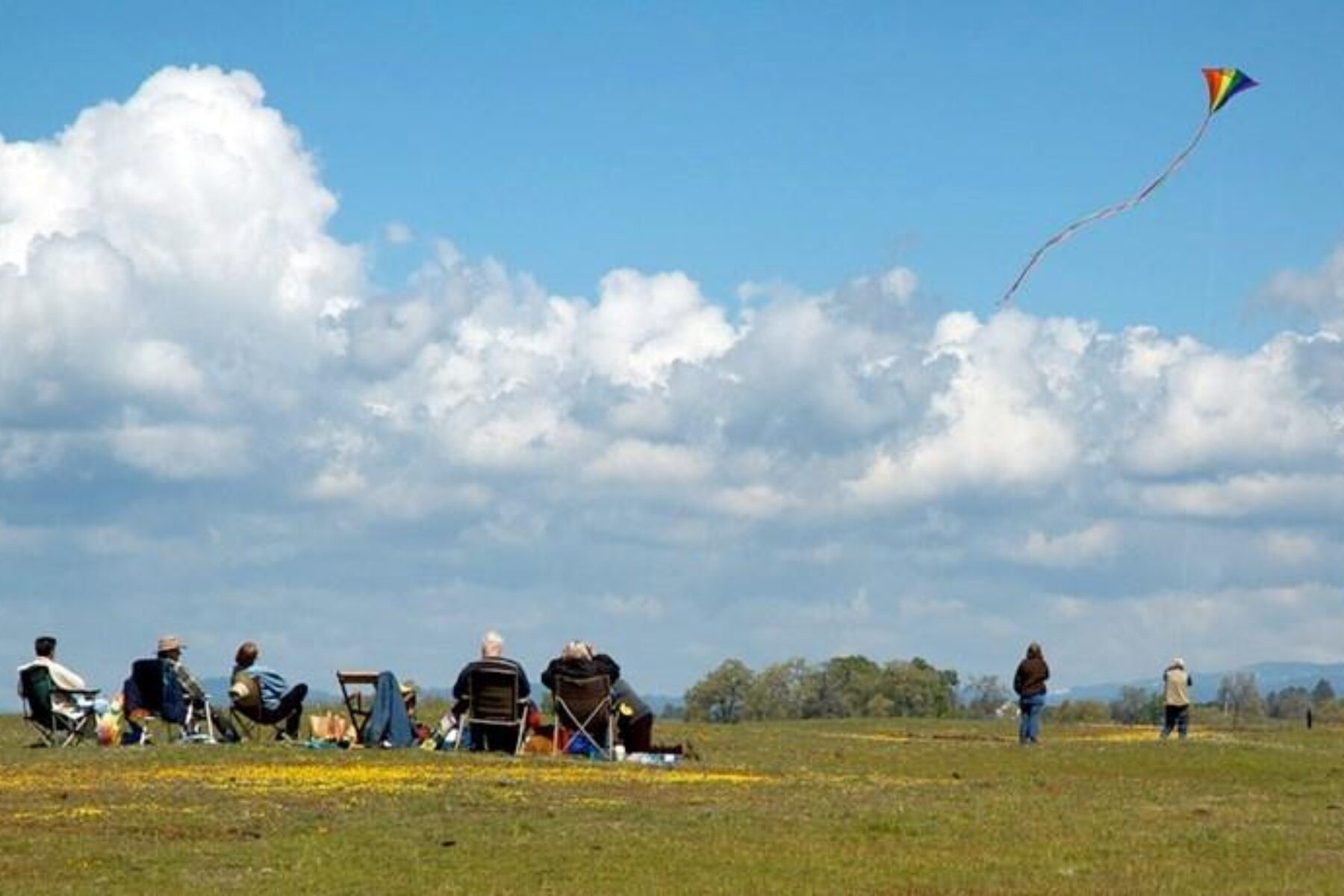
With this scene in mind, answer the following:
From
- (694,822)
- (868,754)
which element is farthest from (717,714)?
(694,822)

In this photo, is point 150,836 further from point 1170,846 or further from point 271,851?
point 1170,846

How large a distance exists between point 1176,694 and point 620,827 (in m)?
25.6

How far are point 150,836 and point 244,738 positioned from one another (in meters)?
14.1

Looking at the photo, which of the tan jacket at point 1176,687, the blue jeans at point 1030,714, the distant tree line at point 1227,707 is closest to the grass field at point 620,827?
the blue jeans at point 1030,714

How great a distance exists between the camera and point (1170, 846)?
65.4 ft

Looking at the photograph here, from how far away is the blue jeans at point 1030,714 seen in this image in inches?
1642

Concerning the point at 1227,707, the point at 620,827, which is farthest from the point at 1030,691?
the point at 1227,707

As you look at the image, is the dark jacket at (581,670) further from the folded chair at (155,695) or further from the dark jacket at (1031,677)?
the dark jacket at (1031,677)

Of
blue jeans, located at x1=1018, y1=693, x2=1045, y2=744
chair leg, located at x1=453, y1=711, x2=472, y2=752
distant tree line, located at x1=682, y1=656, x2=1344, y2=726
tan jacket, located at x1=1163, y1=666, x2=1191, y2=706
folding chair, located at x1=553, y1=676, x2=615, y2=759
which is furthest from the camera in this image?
distant tree line, located at x1=682, y1=656, x2=1344, y2=726

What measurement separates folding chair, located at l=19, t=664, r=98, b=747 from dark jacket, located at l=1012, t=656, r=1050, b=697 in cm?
1632

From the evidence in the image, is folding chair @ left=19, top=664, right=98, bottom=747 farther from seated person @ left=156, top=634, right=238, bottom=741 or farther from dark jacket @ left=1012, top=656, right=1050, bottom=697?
dark jacket @ left=1012, top=656, right=1050, bottom=697

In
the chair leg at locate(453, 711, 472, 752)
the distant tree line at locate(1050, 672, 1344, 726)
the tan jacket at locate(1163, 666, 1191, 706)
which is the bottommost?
the chair leg at locate(453, 711, 472, 752)

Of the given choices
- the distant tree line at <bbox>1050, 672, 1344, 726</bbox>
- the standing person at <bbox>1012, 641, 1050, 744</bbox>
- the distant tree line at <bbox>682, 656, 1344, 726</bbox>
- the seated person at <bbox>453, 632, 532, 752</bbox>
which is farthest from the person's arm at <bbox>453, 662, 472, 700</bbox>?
the distant tree line at <bbox>682, 656, 1344, 726</bbox>

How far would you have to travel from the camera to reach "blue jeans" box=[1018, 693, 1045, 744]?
137 ft
